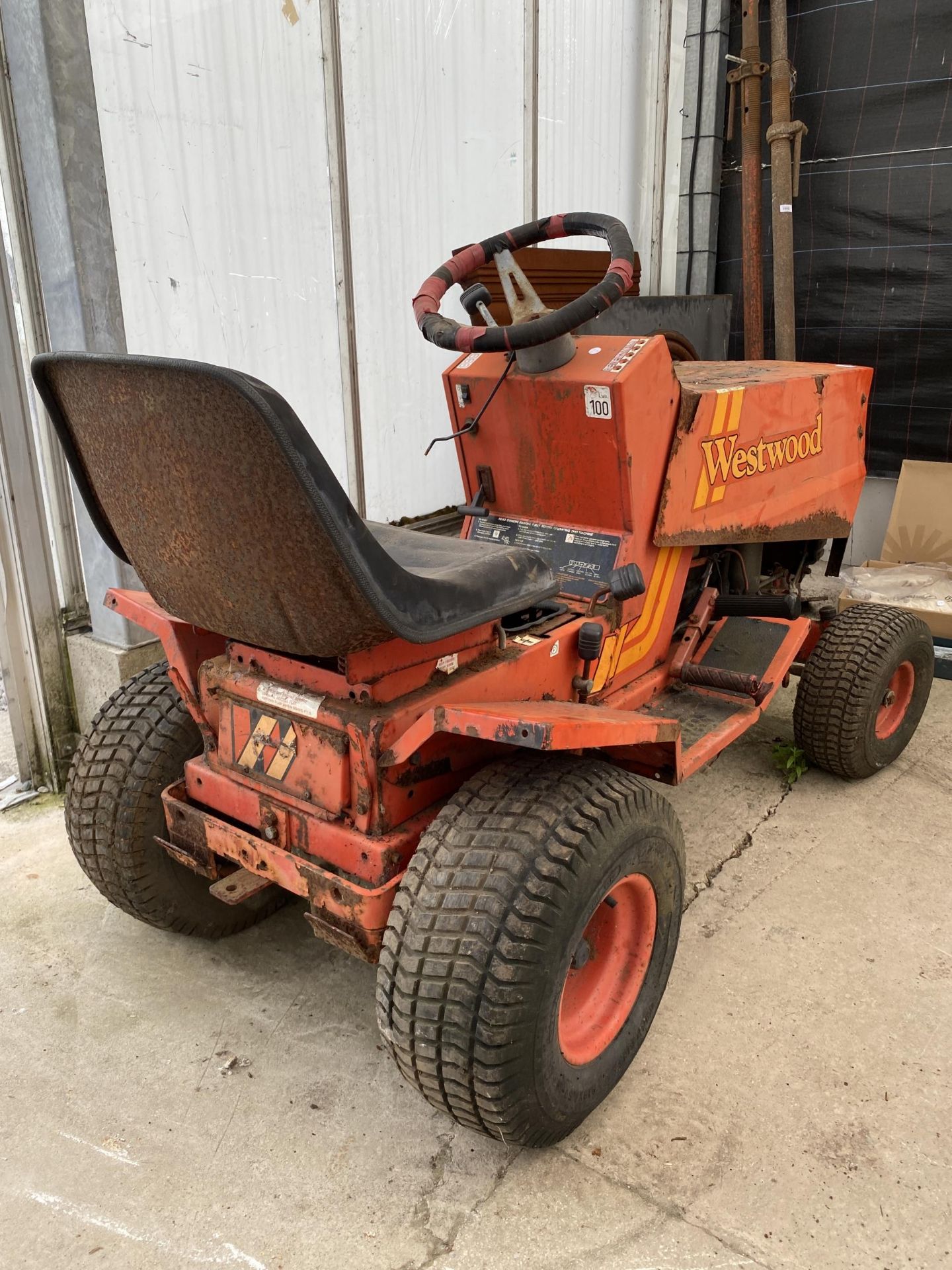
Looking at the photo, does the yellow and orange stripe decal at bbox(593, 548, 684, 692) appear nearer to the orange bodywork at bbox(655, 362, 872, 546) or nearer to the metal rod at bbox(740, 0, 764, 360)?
the orange bodywork at bbox(655, 362, 872, 546)

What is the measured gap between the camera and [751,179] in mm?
4992

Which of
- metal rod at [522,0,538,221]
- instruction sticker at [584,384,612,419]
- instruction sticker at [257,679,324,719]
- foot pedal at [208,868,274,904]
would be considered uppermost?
metal rod at [522,0,538,221]

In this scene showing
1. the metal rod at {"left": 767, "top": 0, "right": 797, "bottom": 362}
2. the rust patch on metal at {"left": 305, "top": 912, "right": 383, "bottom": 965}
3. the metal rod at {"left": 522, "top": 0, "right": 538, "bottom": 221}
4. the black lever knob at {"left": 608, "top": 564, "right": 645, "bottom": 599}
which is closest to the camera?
the rust patch on metal at {"left": 305, "top": 912, "right": 383, "bottom": 965}

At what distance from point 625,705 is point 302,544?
4.83 ft

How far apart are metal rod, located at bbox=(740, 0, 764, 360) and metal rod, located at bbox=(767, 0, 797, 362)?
0.27 feet

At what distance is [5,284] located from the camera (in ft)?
9.27

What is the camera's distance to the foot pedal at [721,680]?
2.80m

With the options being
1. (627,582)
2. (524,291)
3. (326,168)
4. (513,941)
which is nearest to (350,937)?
(513,941)

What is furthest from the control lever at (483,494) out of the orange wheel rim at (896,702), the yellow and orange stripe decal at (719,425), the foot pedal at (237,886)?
the orange wheel rim at (896,702)

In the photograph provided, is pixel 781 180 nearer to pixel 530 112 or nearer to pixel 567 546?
pixel 530 112

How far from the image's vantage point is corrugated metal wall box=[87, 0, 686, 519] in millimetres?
3012

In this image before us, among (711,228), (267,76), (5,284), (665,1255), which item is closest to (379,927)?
(665,1255)

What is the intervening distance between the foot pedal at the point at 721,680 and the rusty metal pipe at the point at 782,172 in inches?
99.7

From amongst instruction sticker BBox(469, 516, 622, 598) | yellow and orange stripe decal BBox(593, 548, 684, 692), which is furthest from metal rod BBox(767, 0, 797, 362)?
instruction sticker BBox(469, 516, 622, 598)
